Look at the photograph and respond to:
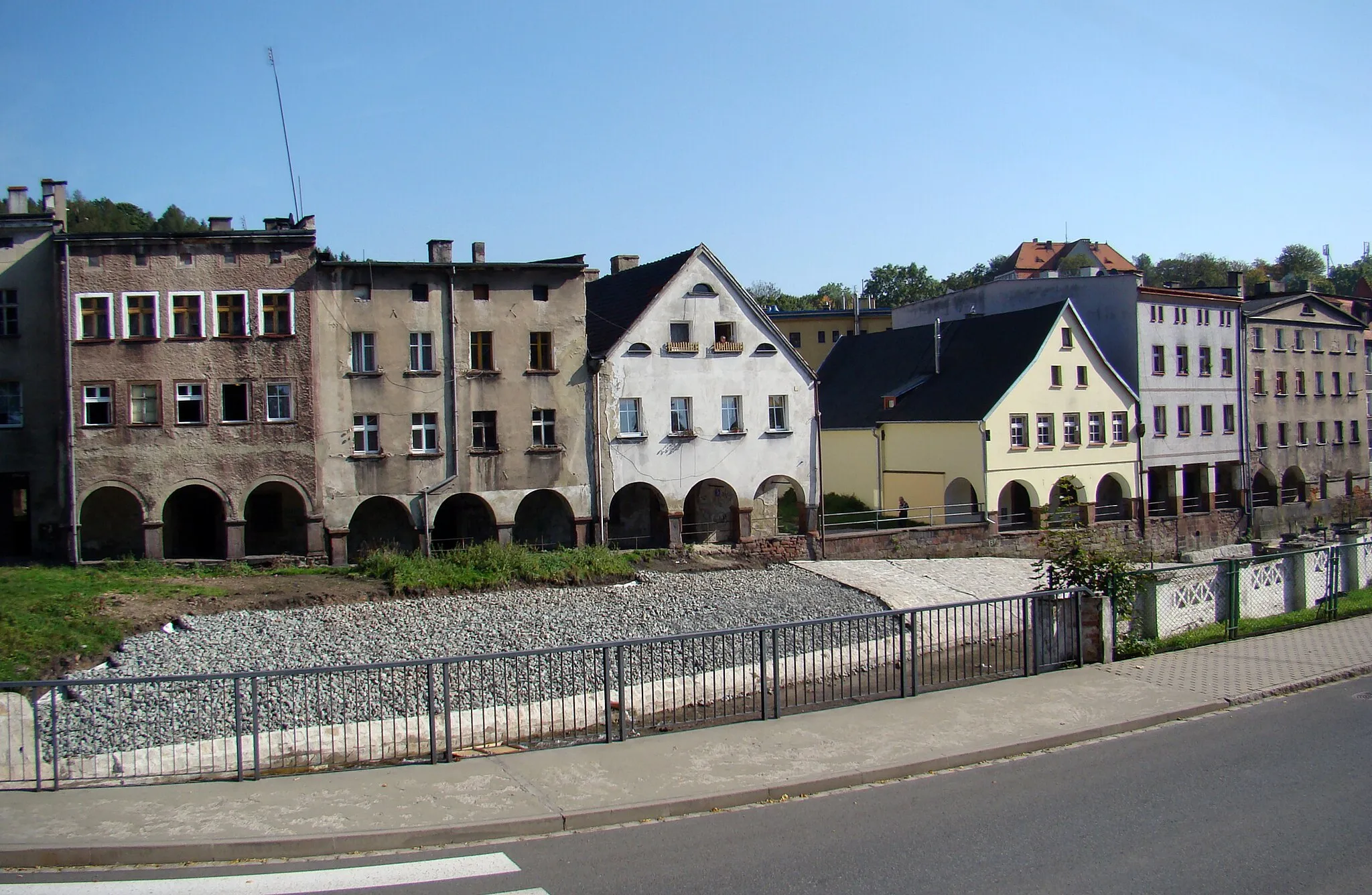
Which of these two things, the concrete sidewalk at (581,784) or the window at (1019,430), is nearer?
the concrete sidewalk at (581,784)

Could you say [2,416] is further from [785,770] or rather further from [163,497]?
[785,770]

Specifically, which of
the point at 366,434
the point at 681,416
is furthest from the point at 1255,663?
the point at 366,434

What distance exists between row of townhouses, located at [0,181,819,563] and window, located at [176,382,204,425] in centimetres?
5

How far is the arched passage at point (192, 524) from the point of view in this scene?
33.7 meters

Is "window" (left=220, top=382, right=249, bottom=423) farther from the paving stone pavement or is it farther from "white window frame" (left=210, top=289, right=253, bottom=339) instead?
the paving stone pavement

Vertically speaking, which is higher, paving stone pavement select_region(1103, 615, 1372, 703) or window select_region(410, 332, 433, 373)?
window select_region(410, 332, 433, 373)

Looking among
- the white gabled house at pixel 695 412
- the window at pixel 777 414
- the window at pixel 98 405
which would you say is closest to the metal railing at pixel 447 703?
the window at pixel 98 405

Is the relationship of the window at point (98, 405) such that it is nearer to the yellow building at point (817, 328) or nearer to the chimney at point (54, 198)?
the chimney at point (54, 198)

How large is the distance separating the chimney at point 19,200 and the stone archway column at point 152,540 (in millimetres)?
10668

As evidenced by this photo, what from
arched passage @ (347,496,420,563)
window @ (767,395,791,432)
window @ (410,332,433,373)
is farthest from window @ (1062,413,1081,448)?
arched passage @ (347,496,420,563)

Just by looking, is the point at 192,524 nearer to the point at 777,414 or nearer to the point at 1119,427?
the point at 777,414

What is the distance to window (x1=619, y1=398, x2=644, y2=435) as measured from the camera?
118ft

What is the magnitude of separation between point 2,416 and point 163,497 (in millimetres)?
5856

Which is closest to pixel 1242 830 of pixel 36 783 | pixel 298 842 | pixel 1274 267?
pixel 298 842
